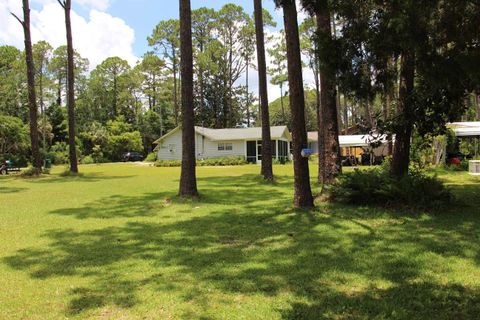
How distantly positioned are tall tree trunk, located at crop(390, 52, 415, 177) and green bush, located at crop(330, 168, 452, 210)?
0.93ft

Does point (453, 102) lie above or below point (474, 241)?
A: above

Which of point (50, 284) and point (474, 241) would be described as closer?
point (50, 284)


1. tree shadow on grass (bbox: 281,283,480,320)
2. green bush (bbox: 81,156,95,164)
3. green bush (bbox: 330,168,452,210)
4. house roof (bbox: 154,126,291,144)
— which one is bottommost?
tree shadow on grass (bbox: 281,283,480,320)

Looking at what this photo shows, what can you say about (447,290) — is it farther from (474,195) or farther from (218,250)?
(474,195)

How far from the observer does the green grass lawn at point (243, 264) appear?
13.2 feet

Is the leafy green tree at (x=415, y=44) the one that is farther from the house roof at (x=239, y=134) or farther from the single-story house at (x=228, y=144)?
the single-story house at (x=228, y=144)

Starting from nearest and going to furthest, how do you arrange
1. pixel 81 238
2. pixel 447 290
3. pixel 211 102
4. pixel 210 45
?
1. pixel 447 290
2. pixel 81 238
3. pixel 210 45
4. pixel 211 102

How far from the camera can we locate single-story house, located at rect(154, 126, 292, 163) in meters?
40.2

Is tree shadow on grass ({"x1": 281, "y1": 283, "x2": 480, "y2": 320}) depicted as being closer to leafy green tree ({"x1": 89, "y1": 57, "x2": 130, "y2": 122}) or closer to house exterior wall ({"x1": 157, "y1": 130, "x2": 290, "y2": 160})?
house exterior wall ({"x1": 157, "y1": 130, "x2": 290, "y2": 160})

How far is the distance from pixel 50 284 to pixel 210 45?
48.5 meters

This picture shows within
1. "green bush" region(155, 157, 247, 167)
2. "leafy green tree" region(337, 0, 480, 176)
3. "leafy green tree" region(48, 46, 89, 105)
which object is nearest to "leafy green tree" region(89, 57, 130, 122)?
"leafy green tree" region(48, 46, 89, 105)

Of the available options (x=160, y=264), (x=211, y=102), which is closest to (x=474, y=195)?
(x=160, y=264)

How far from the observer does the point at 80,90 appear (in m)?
63.2

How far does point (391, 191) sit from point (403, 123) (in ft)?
4.70
